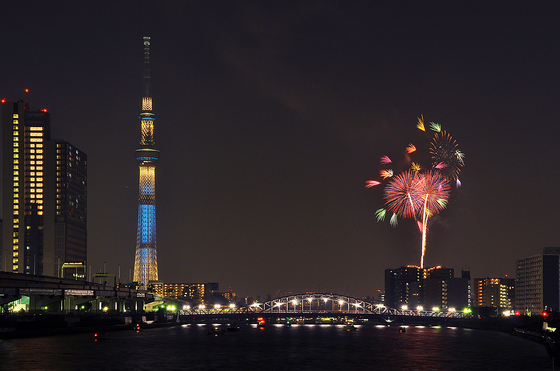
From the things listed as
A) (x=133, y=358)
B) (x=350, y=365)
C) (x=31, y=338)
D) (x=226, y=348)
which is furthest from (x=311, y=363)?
(x=31, y=338)

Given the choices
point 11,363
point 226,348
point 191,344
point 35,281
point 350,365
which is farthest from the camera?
point 35,281

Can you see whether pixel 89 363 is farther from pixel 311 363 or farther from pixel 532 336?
pixel 532 336

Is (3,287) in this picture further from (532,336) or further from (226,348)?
(532,336)

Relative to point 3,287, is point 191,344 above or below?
below

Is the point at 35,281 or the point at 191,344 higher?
the point at 35,281

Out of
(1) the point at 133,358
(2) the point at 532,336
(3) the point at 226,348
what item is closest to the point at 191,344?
(3) the point at 226,348

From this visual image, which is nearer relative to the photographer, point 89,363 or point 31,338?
point 89,363

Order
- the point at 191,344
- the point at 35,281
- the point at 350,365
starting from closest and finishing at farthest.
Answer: the point at 350,365
the point at 191,344
the point at 35,281

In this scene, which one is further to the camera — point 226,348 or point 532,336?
point 532,336

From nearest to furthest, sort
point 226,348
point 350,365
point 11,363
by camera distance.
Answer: point 11,363, point 350,365, point 226,348
